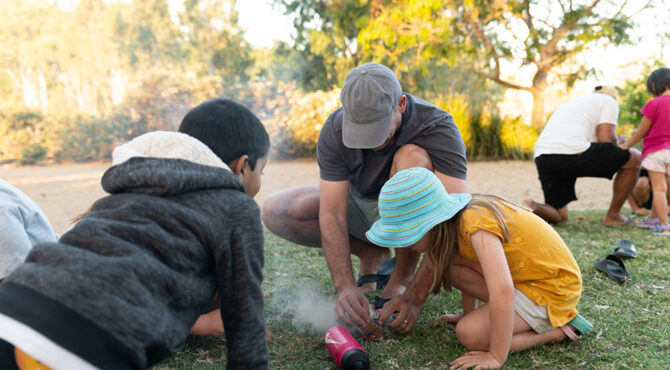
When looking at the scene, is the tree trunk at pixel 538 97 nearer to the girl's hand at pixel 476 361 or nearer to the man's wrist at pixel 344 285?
the man's wrist at pixel 344 285

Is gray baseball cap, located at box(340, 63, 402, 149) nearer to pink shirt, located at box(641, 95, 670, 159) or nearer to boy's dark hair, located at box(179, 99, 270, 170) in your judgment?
boy's dark hair, located at box(179, 99, 270, 170)

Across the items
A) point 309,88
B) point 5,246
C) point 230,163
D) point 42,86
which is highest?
point 230,163

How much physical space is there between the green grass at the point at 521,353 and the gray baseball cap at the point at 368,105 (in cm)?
95

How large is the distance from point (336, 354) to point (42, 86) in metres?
41.9

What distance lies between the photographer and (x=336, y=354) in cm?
202

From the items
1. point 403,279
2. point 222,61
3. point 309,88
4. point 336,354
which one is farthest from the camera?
point 222,61

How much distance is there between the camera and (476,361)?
1947 millimetres

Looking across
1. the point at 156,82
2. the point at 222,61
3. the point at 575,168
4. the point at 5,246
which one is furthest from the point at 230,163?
the point at 222,61

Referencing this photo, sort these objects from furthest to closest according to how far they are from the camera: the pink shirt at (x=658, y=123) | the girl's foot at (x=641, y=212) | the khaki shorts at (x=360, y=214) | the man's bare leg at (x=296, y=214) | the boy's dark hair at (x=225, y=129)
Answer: the girl's foot at (x=641, y=212) → the pink shirt at (x=658, y=123) → the man's bare leg at (x=296, y=214) → the khaki shorts at (x=360, y=214) → the boy's dark hair at (x=225, y=129)

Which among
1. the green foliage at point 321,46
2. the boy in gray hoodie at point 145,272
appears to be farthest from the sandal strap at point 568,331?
the green foliage at point 321,46

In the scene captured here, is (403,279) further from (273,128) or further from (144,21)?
(144,21)

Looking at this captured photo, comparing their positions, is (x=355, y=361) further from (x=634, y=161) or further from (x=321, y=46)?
(x=321, y=46)

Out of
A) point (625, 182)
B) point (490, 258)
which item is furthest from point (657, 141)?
point (490, 258)

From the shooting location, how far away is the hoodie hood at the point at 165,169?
1455 mm
